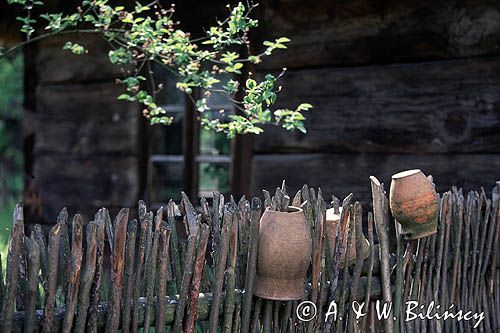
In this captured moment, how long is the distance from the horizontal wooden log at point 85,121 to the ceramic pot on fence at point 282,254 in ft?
9.80

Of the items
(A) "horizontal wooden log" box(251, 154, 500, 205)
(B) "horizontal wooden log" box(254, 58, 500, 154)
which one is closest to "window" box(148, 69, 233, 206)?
(A) "horizontal wooden log" box(251, 154, 500, 205)

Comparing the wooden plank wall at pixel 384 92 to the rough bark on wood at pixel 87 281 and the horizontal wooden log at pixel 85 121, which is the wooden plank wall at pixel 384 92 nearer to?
the horizontal wooden log at pixel 85 121

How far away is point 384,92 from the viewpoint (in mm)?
4121

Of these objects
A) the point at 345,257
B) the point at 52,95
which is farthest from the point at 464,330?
the point at 52,95

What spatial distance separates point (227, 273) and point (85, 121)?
344 cm

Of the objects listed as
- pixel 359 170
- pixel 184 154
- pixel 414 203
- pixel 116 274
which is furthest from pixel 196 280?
pixel 184 154

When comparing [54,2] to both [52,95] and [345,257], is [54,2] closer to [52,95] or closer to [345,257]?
[52,95]

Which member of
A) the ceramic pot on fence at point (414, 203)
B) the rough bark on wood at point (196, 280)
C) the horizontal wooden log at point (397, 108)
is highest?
the horizontal wooden log at point (397, 108)

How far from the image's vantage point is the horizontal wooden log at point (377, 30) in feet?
12.6

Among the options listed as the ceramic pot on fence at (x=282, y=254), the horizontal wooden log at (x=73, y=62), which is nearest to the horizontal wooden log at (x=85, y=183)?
the horizontal wooden log at (x=73, y=62)

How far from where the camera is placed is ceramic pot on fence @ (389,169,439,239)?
2639 mm

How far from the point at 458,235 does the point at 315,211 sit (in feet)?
2.64

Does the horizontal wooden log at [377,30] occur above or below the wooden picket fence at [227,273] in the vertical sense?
above

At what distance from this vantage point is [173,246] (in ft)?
7.67
